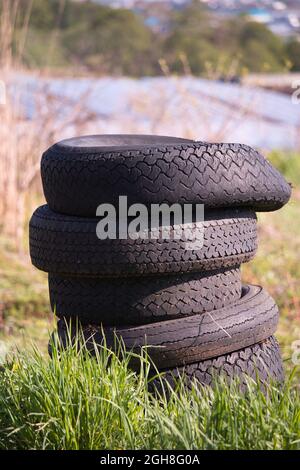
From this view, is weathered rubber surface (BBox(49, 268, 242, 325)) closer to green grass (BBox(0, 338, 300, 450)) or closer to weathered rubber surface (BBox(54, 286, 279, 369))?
weathered rubber surface (BBox(54, 286, 279, 369))

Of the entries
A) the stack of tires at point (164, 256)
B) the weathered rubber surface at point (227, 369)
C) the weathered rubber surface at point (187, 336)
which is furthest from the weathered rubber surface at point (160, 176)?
the weathered rubber surface at point (227, 369)

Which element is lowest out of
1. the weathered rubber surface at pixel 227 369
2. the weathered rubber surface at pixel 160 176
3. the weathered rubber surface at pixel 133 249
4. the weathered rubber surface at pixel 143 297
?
the weathered rubber surface at pixel 227 369

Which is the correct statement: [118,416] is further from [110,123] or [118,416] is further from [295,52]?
[295,52]

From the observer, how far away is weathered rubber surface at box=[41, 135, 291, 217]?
371 cm

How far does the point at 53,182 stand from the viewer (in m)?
3.98

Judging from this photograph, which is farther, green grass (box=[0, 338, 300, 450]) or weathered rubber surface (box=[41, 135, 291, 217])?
weathered rubber surface (box=[41, 135, 291, 217])

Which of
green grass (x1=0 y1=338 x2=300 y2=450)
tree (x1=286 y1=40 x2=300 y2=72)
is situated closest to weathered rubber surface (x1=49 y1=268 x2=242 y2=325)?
green grass (x1=0 y1=338 x2=300 y2=450)

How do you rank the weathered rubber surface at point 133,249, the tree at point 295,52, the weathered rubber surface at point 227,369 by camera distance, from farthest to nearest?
the tree at point 295,52, the weathered rubber surface at point 227,369, the weathered rubber surface at point 133,249

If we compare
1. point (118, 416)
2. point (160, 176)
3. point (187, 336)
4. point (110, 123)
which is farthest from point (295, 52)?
point (118, 416)

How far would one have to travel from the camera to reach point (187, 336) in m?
3.75

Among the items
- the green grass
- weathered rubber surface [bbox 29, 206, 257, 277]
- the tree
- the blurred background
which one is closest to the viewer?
the green grass

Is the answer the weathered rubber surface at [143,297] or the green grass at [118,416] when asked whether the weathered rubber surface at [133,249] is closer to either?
the weathered rubber surface at [143,297]

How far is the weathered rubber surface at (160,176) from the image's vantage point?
3.71 metres

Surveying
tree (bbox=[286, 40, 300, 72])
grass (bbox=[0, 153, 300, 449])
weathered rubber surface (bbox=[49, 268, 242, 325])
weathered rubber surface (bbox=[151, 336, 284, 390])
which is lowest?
weathered rubber surface (bbox=[151, 336, 284, 390])
